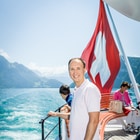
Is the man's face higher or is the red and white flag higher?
the red and white flag

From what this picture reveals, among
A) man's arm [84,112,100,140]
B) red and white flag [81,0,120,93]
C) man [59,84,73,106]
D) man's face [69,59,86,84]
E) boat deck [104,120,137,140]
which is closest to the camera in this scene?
man's arm [84,112,100,140]

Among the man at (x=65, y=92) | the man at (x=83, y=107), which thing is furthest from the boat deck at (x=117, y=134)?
the man at (x=83, y=107)

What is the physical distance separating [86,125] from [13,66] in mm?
142550

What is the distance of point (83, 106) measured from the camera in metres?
1.60

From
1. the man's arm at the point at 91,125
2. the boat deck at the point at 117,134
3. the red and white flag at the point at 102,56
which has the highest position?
the red and white flag at the point at 102,56

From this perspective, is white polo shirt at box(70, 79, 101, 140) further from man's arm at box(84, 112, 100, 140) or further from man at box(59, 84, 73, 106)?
man at box(59, 84, 73, 106)

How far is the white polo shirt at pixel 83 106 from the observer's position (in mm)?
1569

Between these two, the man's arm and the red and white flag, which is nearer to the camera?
the man's arm

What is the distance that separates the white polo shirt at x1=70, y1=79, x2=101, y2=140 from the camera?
1569 millimetres

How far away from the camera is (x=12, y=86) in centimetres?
13850

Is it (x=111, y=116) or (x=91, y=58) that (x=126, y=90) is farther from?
(x=91, y=58)

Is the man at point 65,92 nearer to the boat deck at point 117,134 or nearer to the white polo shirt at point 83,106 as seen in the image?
the white polo shirt at point 83,106

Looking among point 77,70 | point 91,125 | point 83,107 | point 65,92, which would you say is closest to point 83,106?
point 83,107

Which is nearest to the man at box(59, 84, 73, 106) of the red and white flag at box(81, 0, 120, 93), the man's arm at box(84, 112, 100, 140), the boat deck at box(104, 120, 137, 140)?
the man's arm at box(84, 112, 100, 140)
